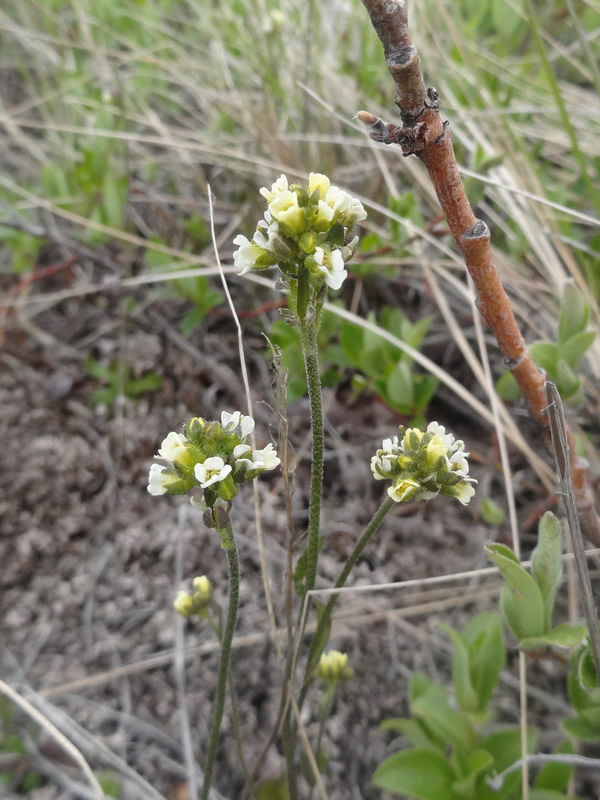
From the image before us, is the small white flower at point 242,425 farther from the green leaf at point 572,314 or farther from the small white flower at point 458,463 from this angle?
the green leaf at point 572,314

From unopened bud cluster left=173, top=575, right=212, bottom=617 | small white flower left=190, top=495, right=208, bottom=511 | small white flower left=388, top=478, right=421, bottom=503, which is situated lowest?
unopened bud cluster left=173, top=575, right=212, bottom=617

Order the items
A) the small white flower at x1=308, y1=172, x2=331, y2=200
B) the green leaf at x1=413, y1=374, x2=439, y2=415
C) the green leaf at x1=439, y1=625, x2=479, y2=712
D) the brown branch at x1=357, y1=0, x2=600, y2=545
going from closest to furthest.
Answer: the brown branch at x1=357, y1=0, x2=600, y2=545
the small white flower at x1=308, y1=172, x2=331, y2=200
the green leaf at x1=439, y1=625, x2=479, y2=712
the green leaf at x1=413, y1=374, x2=439, y2=415

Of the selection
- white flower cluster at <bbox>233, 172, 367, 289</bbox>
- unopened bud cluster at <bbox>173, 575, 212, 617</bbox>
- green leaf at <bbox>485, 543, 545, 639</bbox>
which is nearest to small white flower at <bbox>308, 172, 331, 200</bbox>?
white flower cluster at <bbox>233, 172, 367, 289</bbox>

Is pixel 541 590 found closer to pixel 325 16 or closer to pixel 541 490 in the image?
pixel 541 490

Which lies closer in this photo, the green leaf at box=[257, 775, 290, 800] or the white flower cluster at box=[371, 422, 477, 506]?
the white flower cluster at box=[371, 422, 477, 506]

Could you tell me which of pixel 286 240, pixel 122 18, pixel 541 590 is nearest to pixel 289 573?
pixel 541 590

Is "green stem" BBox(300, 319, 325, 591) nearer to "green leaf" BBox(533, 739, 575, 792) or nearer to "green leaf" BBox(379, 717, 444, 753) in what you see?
"green leaf" BBox(379, 717, 444, 753)

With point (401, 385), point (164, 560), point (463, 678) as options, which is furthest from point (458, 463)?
point (164, 560)
